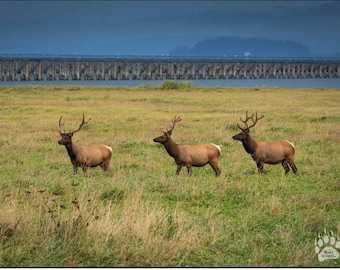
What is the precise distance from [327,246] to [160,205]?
3310 mm

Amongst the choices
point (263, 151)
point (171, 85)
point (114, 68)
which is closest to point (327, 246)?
point (263, 151)

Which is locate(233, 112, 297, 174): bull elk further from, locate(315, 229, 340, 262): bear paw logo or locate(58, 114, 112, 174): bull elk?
locate(315, 229, 340, 262): bear paw logo

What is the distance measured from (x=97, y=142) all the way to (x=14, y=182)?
7.98 m

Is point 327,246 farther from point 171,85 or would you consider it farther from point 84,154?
point 171,85

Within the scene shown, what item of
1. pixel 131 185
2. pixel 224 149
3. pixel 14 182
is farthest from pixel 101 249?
pixel 224 149

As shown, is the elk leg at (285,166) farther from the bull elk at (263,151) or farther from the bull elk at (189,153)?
the bull elk at (189,153)

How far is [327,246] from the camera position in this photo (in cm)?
851

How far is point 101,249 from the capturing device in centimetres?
788

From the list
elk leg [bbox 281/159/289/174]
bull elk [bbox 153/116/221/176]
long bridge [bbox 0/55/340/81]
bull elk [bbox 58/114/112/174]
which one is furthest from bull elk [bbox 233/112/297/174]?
long bridge [bbox 0/55/340/81]

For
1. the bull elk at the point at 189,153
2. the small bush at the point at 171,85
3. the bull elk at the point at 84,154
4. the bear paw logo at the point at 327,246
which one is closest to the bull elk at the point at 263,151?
the bull elk at the point at 189,153

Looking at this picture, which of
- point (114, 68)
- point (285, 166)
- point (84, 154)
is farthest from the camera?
point (114, 68)

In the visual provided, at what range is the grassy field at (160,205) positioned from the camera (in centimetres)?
796

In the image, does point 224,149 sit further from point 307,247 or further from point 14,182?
point 307,247

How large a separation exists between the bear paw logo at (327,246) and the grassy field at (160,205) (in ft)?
0.39
